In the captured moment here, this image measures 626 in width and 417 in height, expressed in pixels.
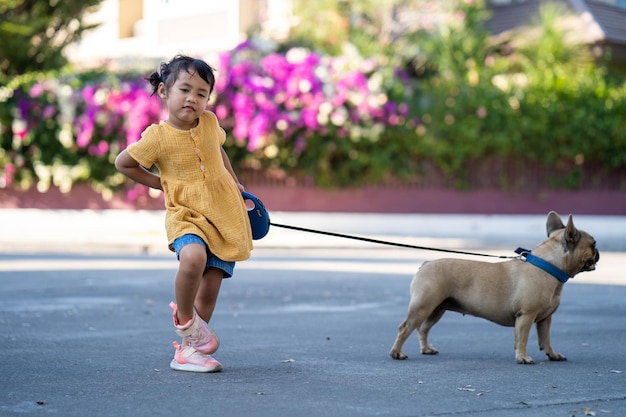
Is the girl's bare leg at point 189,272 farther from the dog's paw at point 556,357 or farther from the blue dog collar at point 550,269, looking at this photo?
the dog's paw at point 556,357

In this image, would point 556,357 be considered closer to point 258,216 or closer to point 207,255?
point 258,216

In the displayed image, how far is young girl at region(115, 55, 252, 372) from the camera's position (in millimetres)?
6199

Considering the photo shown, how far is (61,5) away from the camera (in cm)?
2461

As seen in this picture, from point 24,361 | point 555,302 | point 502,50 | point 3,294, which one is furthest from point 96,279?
point 502,50

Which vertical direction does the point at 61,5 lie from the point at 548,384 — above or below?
above

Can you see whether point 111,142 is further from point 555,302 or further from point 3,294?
point 555,302

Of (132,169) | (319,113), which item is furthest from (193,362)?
(319,113)

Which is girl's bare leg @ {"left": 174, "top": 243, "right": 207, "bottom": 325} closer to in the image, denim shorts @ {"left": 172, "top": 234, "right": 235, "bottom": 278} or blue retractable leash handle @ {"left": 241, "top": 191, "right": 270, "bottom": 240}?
denim shorts @ {"left": 172, "top": 234, "right": 235, "bottom": 278}

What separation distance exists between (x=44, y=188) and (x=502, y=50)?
34.0 ft

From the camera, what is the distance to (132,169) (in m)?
6.33

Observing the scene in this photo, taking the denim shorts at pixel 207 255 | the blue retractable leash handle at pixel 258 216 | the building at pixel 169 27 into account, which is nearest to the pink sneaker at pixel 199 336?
the denim shorts at pixel 207 255

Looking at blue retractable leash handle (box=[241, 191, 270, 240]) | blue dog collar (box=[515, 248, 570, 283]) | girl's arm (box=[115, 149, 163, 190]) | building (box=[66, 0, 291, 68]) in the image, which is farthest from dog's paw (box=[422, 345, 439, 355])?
building (box=[66, 0, 291, 68])

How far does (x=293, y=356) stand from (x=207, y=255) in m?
1.15

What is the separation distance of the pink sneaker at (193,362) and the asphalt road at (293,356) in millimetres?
83
